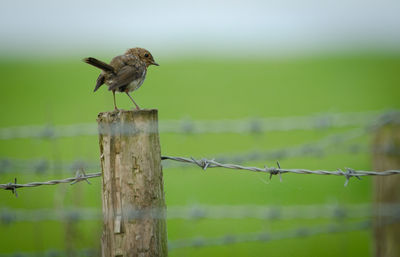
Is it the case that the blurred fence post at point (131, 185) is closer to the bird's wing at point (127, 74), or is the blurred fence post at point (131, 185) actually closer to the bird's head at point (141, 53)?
the bird's wing at point (127, 74)

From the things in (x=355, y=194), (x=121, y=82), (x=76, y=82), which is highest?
(x=76, y=82)

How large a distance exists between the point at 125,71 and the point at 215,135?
1003 cm

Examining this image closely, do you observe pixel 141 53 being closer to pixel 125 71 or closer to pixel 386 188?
pixel 125 71

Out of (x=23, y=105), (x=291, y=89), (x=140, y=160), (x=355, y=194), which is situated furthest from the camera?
(x=291, y=89)

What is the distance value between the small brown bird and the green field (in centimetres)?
63

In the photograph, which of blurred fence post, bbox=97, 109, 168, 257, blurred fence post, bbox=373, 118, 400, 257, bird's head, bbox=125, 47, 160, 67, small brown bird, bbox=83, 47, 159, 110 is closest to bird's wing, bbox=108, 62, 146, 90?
small brown bird, bbox=83, 47, 159, 110

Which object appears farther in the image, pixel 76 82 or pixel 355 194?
pixel 76 82

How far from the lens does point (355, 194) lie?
9.06m

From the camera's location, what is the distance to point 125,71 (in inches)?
205

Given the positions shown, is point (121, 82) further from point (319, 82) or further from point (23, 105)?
point (319, 82)

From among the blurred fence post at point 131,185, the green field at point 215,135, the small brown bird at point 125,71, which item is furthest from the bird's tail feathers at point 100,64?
the blurred fence post at point 131,185

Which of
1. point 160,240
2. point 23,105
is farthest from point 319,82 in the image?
point 160,240

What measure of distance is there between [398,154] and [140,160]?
3011 mm

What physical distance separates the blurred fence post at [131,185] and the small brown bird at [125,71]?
172cm
